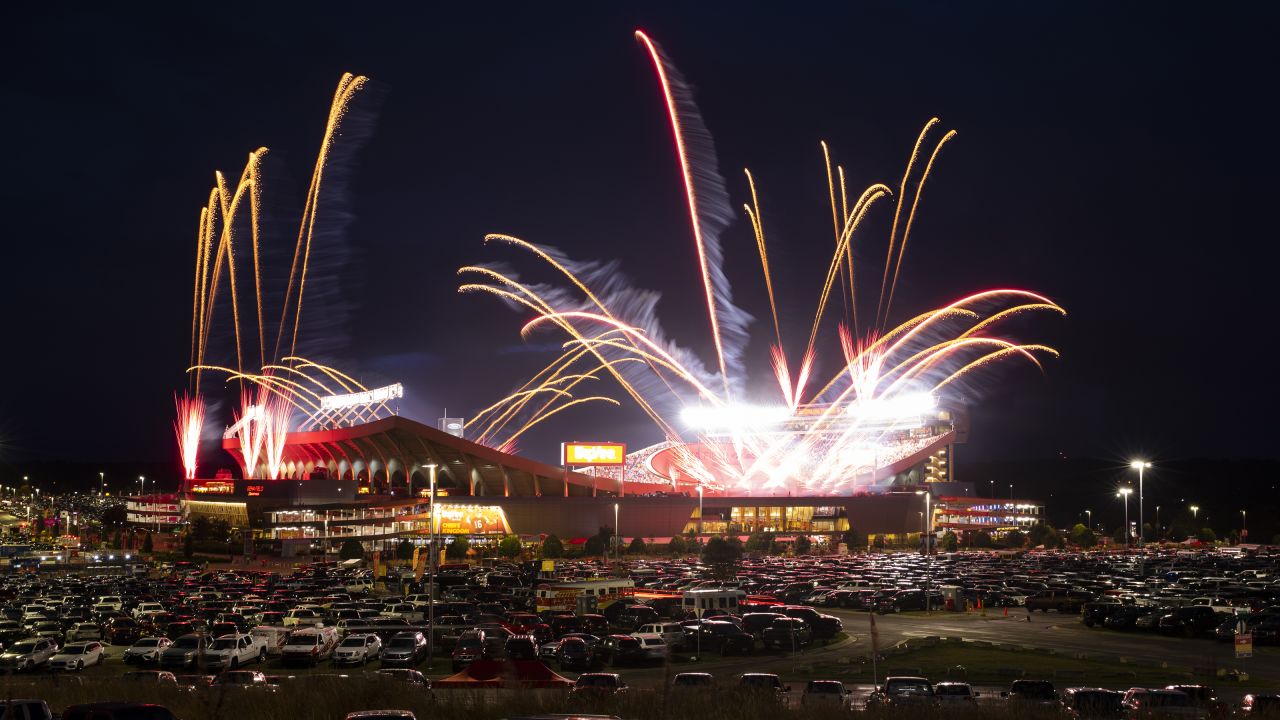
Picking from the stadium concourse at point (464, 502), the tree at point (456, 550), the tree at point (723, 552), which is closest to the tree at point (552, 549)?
the tree at point (456, 550)

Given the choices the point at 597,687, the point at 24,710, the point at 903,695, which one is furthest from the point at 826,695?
the point at 24,710

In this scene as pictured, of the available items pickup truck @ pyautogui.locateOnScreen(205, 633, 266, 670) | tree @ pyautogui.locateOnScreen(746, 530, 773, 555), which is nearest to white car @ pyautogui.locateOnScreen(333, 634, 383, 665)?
pickup truck @ pyautogui.locateOnScreen(205, 633, 266, 670)

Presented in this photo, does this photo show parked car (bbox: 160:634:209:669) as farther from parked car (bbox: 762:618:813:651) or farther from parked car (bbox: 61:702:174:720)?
parked car (bbox: 762:618:813:651)

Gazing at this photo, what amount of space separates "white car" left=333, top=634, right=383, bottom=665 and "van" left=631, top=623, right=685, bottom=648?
6.92m

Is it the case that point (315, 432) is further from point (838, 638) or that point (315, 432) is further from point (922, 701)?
point (922, 701)

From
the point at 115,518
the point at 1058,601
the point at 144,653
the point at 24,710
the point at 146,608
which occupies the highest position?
the point at 24,710

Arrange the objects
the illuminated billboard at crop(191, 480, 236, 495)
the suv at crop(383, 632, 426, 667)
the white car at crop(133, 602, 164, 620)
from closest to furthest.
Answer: the suv at crop(383, 632, 426, 667)
the white car at crop(133, 602, 164, 620)
the illuminated billboard at crop(191, 480, 236, 495)

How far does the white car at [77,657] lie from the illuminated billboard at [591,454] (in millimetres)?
65935

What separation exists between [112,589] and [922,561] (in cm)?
4655

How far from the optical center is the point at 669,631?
29109 mm

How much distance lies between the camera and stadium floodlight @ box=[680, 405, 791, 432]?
128750 millimetres

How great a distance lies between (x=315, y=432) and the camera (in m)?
104

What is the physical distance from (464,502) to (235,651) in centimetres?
6615

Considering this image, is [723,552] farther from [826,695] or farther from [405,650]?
[826,695]
